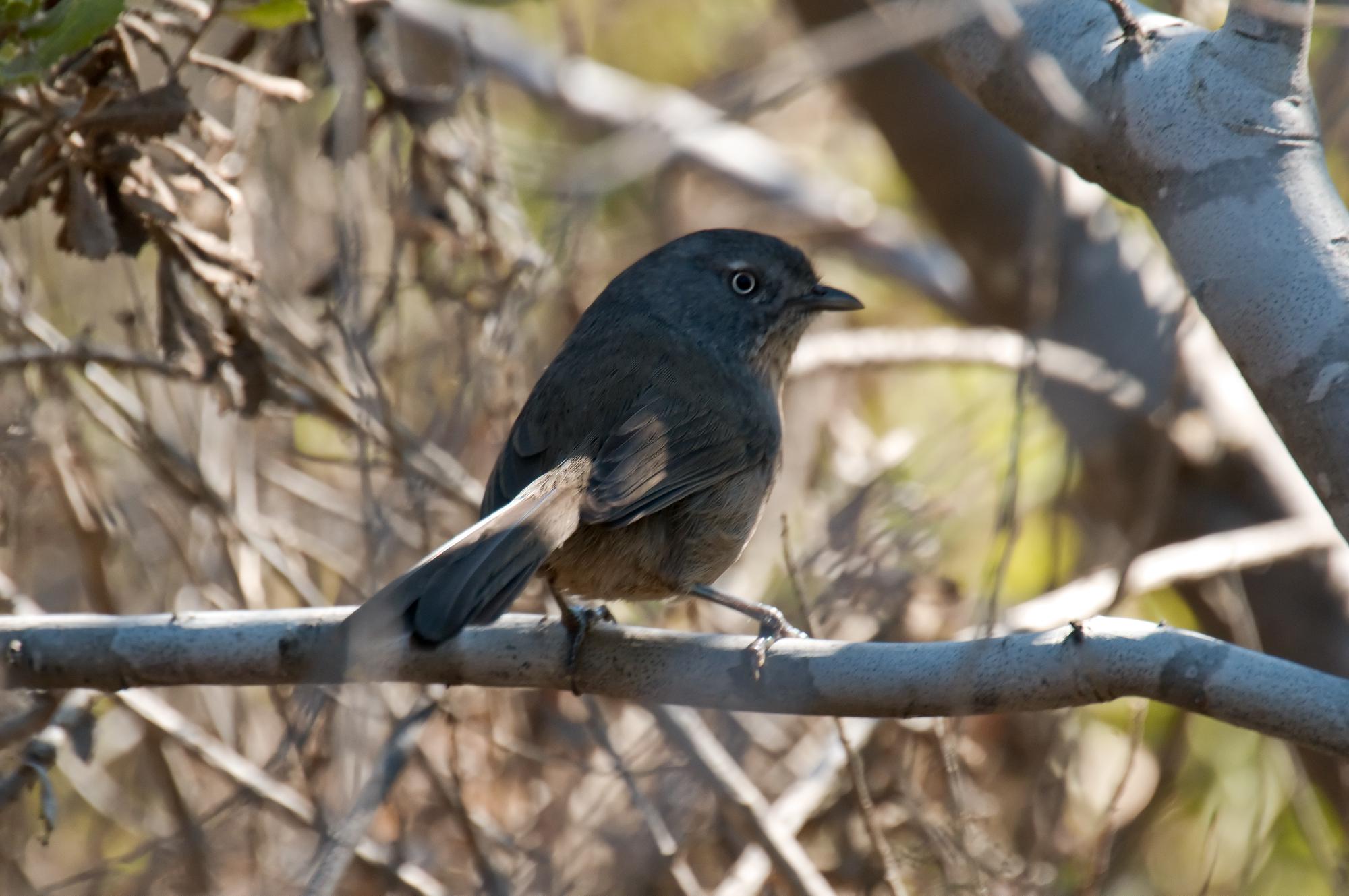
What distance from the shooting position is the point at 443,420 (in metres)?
4.27

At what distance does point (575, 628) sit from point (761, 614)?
0.46m

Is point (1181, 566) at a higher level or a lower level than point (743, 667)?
higher

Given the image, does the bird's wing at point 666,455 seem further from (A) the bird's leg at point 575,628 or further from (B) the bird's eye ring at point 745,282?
(B) the bird's eye ring at point 745,282

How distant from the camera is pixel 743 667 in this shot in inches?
95.5

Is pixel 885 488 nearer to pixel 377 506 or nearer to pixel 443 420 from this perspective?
pixel 443 420

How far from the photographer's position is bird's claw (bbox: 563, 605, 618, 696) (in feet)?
8.41

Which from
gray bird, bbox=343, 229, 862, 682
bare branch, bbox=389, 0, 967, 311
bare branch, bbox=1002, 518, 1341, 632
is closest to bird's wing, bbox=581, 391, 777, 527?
gray bird, bbox=343, 229, 862, 682

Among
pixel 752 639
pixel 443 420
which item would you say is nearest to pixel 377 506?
pixel 752 639

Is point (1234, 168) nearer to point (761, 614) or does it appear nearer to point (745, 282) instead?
point (761, 614)

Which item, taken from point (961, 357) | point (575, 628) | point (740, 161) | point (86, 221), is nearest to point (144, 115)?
point (86, 221)

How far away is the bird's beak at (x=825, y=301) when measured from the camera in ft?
12.8

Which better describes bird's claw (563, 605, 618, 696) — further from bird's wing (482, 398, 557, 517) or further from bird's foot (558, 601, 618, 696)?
bird's wing (482, 398, 557, 517)

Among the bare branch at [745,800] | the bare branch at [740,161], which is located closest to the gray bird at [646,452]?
the bare branch at [745,800]

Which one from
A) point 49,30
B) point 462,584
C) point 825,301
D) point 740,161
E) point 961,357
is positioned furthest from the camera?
point 740,161
